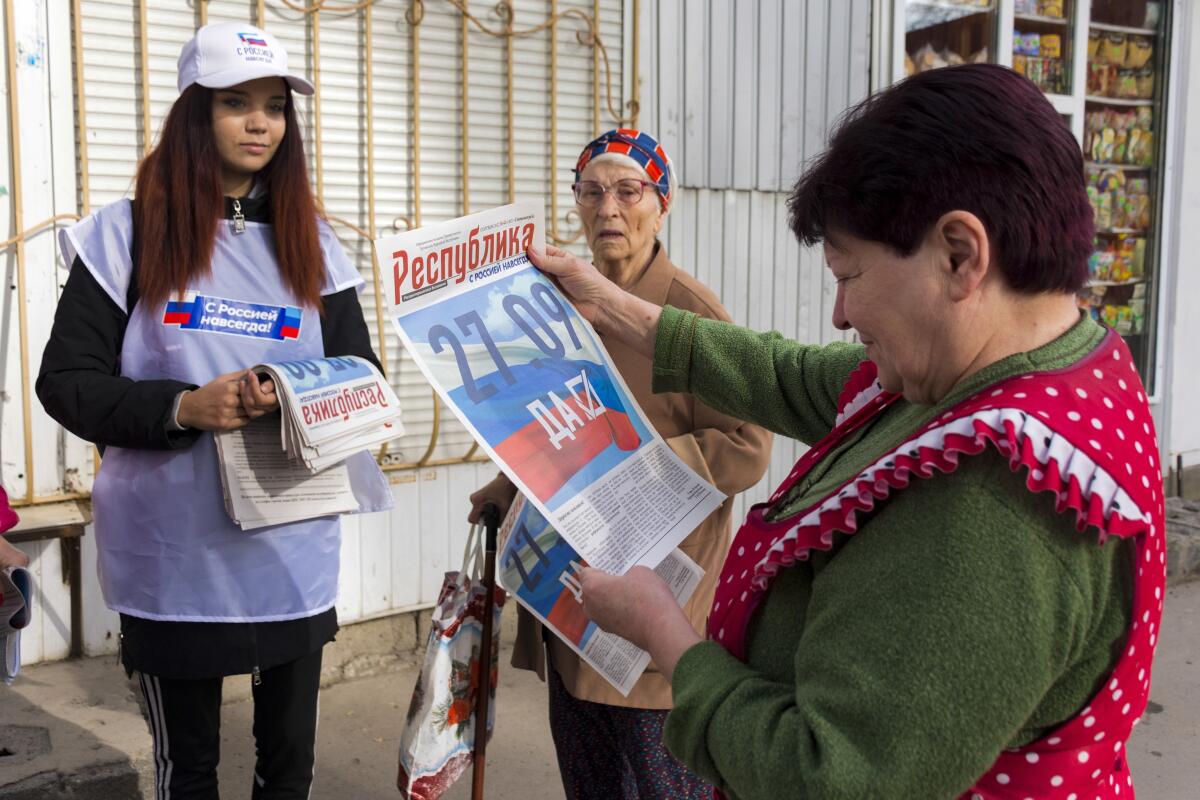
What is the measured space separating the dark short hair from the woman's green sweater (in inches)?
4.2

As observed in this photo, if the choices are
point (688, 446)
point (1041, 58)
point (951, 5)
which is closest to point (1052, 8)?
point (1041, 58)

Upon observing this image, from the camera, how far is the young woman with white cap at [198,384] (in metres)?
2.21

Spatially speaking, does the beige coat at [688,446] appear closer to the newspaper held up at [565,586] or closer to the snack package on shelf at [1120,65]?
the newspaper held up at [565,586]

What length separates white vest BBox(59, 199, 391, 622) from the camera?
7.34 feet

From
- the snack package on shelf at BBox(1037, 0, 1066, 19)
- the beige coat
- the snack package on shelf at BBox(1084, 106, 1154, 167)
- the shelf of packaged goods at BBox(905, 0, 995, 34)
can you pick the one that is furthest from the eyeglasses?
the snack package on shelf at BBox(1084, 106, 1154, 167)

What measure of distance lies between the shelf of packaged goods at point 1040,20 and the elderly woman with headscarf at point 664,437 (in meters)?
4.36

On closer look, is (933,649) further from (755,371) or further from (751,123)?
(751,123)

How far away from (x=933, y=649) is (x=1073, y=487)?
0.18m

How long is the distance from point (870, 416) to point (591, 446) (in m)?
0.50

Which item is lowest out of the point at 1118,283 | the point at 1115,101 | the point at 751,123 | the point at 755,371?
the point at 1118,283

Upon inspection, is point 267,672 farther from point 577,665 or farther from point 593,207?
point 593,207

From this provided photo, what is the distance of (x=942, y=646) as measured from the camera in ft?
3.18

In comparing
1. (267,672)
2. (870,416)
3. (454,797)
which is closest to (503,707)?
(454,797)

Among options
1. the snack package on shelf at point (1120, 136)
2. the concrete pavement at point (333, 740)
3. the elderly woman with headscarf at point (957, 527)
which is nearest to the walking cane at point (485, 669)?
the concrete pavement at point (333, 740)
